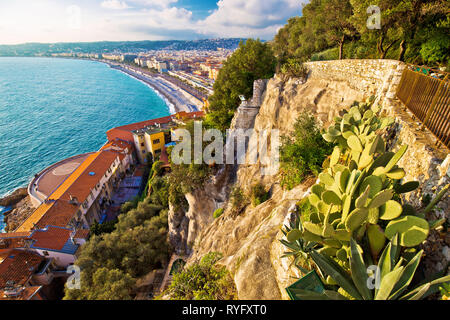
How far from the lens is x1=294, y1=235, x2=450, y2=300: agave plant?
8.45 ft

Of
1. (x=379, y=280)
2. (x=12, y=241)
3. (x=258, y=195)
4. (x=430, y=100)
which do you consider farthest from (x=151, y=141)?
(x=379, y=280)

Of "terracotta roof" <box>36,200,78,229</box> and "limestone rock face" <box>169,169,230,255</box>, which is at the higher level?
"limestone rock face" <box>169,169,230,255</box>

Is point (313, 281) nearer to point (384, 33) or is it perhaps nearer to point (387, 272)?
point (387, 272)

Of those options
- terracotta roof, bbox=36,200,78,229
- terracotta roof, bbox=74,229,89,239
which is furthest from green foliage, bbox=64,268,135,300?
terracotta roof, bbox=36,200,78,229

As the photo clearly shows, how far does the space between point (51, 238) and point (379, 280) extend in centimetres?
2947

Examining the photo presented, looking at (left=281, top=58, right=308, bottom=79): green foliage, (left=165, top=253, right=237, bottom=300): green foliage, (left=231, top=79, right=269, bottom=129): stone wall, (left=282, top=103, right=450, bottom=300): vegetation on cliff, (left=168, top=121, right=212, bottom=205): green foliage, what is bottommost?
(left=168, top=121, right=212, bottom=205): green foliage


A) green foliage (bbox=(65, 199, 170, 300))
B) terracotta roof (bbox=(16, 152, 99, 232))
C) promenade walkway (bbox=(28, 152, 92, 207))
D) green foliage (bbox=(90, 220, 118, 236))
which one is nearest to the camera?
green foliage (bbox=(65, 199, 170, 300))

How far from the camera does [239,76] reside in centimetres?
2114

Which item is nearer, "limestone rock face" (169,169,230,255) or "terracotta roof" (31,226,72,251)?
"limestone rock face" (169,169,230,255)

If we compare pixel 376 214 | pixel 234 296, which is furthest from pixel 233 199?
pixel 376 214

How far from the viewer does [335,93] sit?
39.6 feet

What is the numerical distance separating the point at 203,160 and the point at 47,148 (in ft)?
178

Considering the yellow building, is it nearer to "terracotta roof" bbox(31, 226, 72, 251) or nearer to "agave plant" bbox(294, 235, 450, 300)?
"terracotta roof" bbox(31, 226, 72, 251)

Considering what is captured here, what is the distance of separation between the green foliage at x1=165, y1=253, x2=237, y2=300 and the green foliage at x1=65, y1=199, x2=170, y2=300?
28.8 ft
